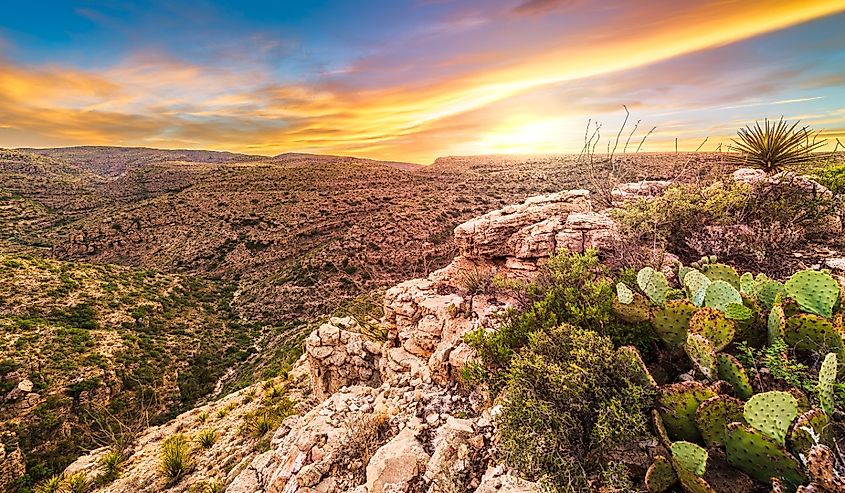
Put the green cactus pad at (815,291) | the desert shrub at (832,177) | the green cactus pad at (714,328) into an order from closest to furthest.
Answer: the green cactus pad at (714,328) < the green cactus pad at (815,291) < the desert shrub at (832,177)

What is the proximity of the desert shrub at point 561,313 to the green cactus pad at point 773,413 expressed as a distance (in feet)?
4.67

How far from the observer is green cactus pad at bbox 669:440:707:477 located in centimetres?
232

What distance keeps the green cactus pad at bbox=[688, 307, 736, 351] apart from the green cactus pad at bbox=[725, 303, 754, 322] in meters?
0.35

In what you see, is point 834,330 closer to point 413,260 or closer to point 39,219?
point 413,260

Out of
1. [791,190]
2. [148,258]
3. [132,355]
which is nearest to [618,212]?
[791,190]

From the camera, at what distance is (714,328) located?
3.13 metres

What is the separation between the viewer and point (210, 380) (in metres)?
23.9

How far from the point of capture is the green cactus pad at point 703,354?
2934 millimetres

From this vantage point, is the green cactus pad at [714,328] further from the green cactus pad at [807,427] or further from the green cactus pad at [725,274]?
the green cactus pad at [725,274]

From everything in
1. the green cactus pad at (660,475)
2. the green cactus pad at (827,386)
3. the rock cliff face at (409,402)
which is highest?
the green cactus pad at (827,386)

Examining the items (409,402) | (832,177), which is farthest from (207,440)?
(832,177)

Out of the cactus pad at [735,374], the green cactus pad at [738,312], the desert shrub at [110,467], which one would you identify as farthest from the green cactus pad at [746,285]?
the desert shrub at [110,467]

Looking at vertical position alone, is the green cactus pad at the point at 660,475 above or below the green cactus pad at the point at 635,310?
below

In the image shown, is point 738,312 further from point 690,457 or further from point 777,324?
point 690,457
